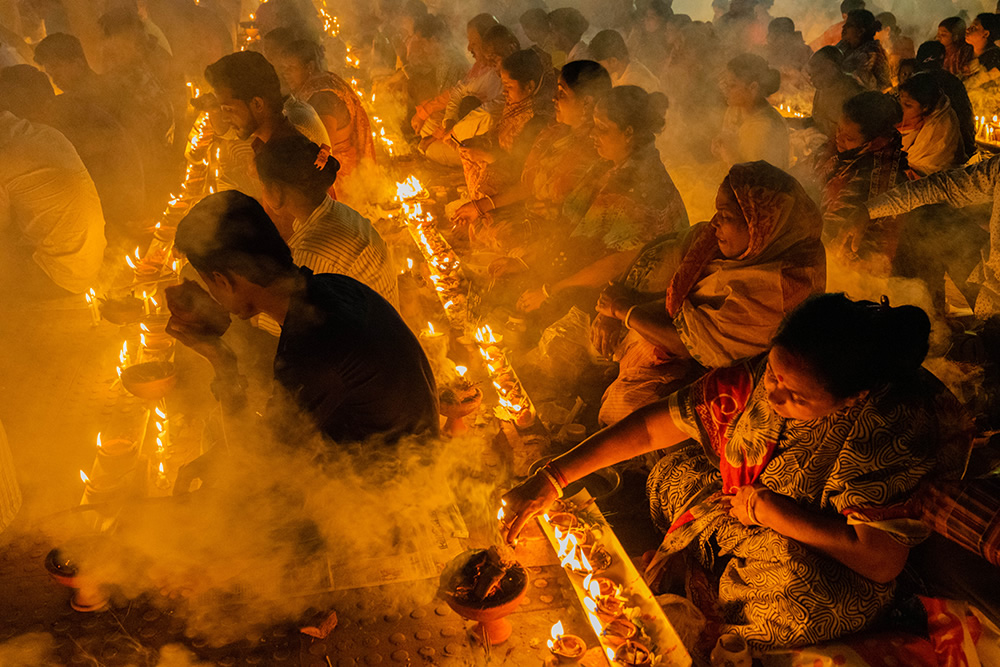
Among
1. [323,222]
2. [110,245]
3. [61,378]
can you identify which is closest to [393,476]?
[323,222]

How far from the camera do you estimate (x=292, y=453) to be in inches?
120

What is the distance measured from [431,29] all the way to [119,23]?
13.2 ft

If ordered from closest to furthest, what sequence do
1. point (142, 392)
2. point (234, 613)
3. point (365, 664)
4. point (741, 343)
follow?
point (365, 664), point (234, 613), point (741, 343), point (142, 392)

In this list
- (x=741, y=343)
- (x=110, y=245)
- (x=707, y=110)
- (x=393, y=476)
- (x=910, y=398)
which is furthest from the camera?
(x=707, y=110)

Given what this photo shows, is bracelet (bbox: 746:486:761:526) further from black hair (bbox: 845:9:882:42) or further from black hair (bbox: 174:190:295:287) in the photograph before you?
black hair (bbox: 845:9:882:42)

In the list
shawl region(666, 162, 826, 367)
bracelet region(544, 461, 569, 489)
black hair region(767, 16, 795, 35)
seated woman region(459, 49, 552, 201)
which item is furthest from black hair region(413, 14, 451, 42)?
bracelet region(544, 461, 569, 489)

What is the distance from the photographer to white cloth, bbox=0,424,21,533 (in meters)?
3.18

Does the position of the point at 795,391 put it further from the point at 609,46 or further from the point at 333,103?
the point at 609,46

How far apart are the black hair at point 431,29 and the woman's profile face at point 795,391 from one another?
8.66 meters

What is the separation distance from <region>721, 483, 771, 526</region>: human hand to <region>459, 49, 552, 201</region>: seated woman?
4.76 metres

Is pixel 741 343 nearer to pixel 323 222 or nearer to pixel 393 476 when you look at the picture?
pixel 393 476

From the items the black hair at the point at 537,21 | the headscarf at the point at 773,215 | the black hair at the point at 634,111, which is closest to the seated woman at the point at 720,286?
the headscarf at the point at 773,215

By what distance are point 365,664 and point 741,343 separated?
217cm

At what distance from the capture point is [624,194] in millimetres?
4465
